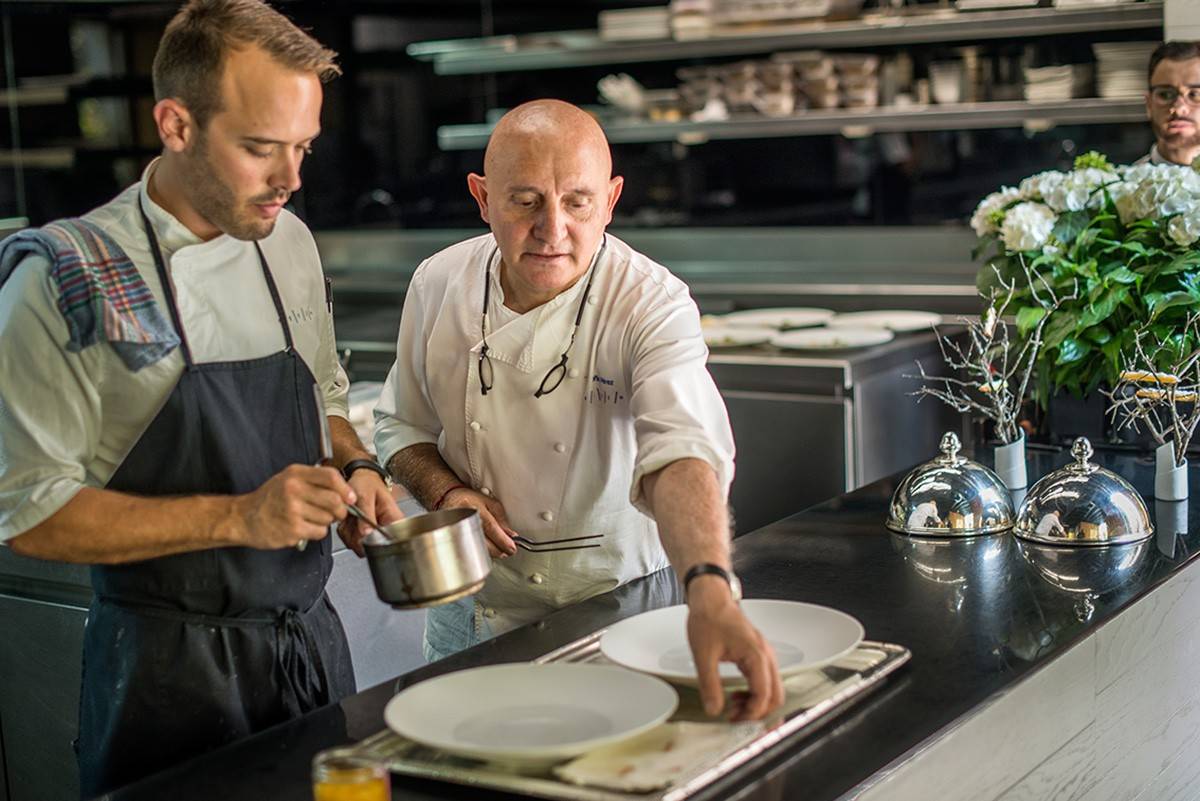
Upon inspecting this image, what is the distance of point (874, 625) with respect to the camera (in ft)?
6.29

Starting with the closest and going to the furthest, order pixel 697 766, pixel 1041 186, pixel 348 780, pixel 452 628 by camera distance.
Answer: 1. pixel 348 780
2. pixel 697 766
3. pixel 452 628
4. pixel 1041 186

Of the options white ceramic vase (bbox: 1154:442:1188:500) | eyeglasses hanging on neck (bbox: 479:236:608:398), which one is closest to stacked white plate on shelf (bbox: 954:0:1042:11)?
white ceramic vase (bbox: 1154:442:1188:500)

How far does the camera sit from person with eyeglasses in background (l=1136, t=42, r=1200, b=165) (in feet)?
13.2

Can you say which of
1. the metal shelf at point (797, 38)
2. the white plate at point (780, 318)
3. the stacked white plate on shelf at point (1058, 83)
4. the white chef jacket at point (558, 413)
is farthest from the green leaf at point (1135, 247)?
the stacked white plate on shelf at point (1058, 83)

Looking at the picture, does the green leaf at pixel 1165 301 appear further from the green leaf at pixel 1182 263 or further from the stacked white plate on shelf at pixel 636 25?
the stacked white plate on shelf at pixel 636 25

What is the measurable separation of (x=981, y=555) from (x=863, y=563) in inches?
7.5

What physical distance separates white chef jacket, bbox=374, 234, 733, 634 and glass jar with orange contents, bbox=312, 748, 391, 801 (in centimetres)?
92

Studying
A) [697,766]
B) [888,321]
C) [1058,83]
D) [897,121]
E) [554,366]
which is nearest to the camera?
[697,766]

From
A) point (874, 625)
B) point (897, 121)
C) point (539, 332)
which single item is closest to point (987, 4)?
point (897, 121)

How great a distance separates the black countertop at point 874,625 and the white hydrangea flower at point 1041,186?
1.93 feet

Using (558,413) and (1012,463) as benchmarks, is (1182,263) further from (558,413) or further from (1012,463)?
(558,413)

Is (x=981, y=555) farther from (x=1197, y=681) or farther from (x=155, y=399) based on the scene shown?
(x=155, y=399)

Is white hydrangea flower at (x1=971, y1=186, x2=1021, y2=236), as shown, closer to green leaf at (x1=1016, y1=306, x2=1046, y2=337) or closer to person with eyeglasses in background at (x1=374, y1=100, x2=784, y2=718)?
green leaf at (x1=1016, y1=306, x2=1046, y2=337)

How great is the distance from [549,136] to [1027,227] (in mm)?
1203
